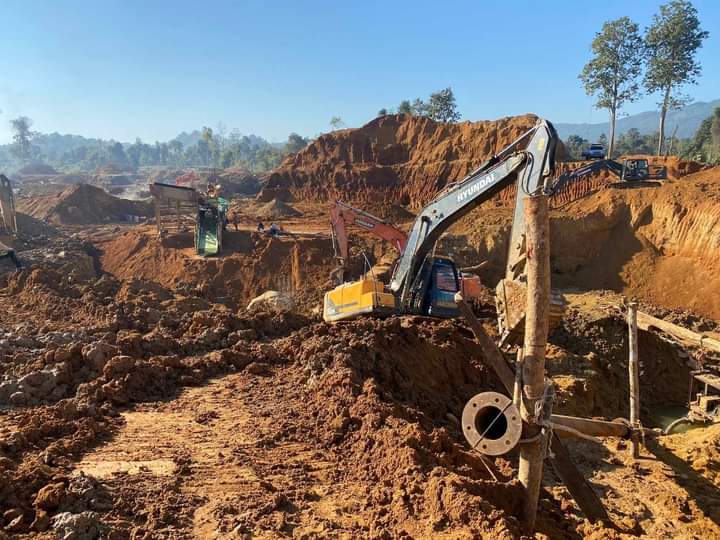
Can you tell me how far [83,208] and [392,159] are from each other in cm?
2239

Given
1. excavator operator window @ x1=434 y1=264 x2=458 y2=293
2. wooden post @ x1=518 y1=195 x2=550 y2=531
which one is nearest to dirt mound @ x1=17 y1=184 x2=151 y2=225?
excavator operator window @ x1=434 y1=264 x2=458 y2=293

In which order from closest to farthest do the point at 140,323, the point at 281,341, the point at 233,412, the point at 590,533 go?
the point at 590,533
the point at 233,412
the point at 281,341
the point at 140,323

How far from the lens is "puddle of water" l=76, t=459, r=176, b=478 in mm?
5566

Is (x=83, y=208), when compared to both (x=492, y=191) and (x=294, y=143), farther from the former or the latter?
(x=294, y=143)

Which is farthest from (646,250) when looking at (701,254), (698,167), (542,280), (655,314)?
(542,280)

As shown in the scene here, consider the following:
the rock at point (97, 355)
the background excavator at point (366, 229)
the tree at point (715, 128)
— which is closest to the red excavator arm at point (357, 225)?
the background excavator at point (366, 229)

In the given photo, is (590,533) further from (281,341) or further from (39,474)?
(281,341)

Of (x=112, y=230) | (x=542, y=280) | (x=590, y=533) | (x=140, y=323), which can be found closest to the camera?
(x=542, y=280)

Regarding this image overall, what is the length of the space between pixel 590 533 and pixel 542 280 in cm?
313

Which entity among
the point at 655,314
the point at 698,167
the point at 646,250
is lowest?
the point at 655,314

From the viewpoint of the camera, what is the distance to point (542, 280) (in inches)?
163

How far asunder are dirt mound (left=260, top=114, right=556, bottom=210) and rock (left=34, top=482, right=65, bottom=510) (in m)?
27.2

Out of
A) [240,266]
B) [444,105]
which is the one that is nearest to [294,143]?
[444,105]

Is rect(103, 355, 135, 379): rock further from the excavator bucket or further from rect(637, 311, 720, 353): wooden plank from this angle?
rect(637, 311, 720, 353): wooden plank
